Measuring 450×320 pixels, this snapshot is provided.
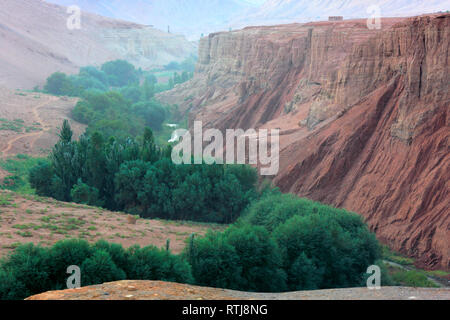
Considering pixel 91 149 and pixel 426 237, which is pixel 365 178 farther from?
pixel 91 149

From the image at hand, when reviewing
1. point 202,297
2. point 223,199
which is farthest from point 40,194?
point 202,297

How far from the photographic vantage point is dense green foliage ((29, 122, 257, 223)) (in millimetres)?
25328

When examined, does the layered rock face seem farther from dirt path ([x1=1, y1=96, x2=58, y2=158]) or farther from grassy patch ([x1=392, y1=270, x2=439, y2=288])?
dirt path ([x1=1, y1=96, x2=58, y2=158])

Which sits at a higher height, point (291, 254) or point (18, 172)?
point (18, 172)

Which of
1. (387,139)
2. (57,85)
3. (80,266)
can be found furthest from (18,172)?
(57,85)

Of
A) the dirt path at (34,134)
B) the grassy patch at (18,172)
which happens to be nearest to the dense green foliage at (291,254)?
the grassy patch at (18,172)

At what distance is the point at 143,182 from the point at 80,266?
42.4 ft

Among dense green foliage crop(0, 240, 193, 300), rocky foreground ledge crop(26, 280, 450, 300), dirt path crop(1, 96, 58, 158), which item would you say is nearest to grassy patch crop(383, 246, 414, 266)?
rocky foreground ledge crop(26, 280, 450, 300)

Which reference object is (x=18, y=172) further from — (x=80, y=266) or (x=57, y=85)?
(x=57, y=85)

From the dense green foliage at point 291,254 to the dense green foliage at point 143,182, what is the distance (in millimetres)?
7577

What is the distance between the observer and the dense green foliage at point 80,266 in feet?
39.3

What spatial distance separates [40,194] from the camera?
88.0 feet

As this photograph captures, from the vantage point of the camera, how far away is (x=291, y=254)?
1619 centimetres
